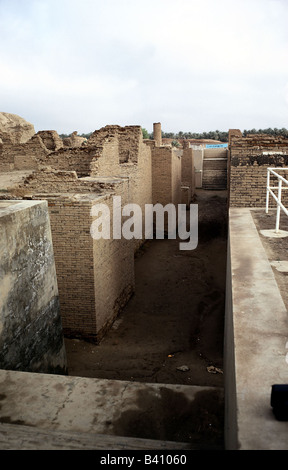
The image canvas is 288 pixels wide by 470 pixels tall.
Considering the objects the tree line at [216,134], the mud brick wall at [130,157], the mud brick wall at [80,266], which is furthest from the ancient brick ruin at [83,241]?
the tree line at [216,134]

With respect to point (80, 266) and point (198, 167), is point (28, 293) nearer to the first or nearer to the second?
point (80, 266)

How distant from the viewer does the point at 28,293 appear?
456cm

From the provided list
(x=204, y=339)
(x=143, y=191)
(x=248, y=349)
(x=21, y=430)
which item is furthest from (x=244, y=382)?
(x=143, y=191)

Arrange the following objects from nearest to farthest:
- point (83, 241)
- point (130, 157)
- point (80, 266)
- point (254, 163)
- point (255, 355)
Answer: point (255, 355), point (83, 241), point (80, 266), point (254, 163), point (130, 157)

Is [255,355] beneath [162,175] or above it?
beneath

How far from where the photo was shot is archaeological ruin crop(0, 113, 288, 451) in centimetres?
264

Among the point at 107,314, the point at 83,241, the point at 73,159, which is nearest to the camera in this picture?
the point at 83,241

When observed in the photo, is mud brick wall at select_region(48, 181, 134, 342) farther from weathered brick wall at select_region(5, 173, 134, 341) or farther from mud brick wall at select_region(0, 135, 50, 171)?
mud brick wall at select_region(0, 135, 50, 171)

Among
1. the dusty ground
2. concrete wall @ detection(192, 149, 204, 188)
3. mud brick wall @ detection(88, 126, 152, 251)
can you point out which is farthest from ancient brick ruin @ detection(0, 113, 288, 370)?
concrete wall @ detection(192, 149, 204, 188)

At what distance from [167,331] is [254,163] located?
417 cm

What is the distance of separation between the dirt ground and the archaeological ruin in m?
0.06

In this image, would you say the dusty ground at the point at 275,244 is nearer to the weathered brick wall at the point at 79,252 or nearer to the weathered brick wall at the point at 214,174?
the weathered brick wall at the point at 79,252

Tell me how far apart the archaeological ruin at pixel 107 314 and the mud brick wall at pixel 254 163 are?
0.02m

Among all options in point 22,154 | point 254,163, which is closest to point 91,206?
point 254,163
